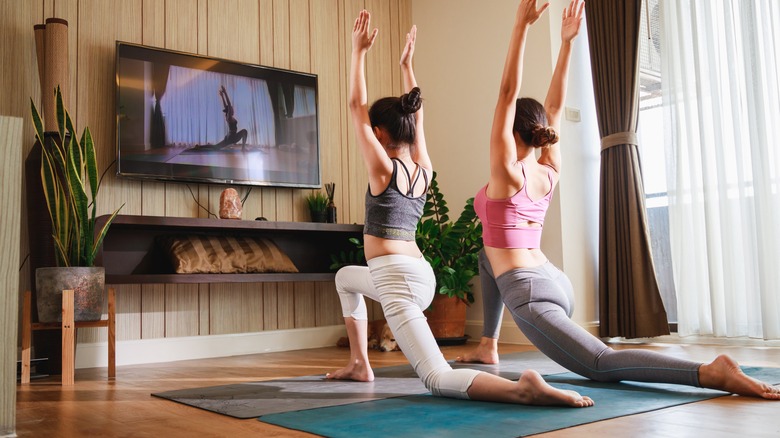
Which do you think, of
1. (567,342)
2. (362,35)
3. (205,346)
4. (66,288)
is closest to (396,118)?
(362,35)

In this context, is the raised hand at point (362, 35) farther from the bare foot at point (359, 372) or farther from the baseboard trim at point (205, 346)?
the baseboard trim at point (205, 346)

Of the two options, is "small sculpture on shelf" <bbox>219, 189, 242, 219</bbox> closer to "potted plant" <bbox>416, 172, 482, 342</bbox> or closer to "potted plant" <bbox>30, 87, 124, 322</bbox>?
"potted plant" <bbox>30, 87, 124, 322</bbox>

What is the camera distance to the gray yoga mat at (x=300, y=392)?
2094 millimetres

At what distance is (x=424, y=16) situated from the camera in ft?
17.3

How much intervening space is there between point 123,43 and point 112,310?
4.78ft

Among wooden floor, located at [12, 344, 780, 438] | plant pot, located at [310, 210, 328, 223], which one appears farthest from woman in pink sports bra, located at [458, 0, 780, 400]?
plant pot, located at [310, 210, 328, 223]

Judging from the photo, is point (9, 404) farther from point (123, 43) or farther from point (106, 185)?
point (123, 43)

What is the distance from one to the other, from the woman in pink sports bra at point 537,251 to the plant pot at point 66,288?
67.4 inches

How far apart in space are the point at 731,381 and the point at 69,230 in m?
2.68

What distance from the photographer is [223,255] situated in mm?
3797

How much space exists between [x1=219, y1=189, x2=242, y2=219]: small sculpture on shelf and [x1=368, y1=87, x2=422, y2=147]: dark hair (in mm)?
1794

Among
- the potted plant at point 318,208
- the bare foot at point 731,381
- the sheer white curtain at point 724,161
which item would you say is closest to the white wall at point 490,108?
the sheer white curtain at point 724,161

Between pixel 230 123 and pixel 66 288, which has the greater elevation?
pixel 230 123

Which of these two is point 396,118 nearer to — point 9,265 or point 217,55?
point 9,265
